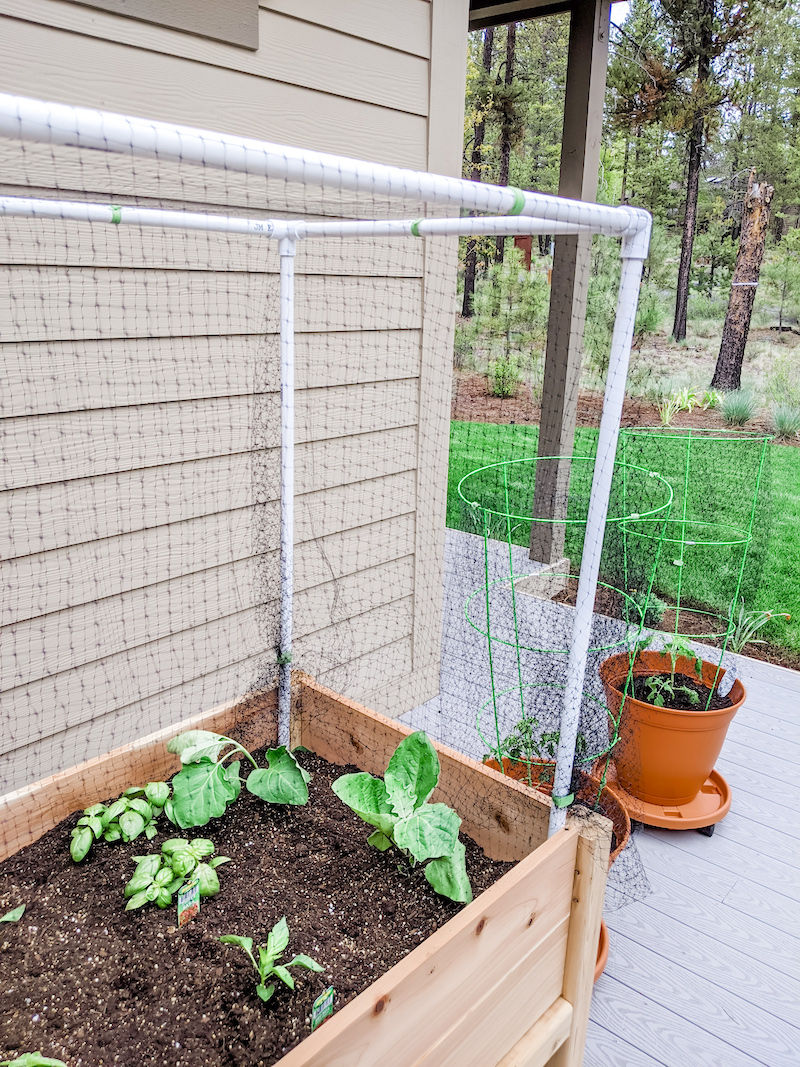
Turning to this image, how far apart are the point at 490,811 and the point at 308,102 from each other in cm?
160

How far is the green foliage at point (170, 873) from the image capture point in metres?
1.12

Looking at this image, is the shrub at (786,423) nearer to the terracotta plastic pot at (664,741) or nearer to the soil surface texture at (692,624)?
the soil surface texture at (692,624)

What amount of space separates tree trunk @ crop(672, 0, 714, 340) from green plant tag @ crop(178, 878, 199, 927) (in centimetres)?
773

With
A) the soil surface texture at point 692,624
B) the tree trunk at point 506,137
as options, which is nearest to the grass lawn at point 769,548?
the soil surface texture at point 692,624

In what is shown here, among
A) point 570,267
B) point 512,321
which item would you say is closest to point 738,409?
point 512,321

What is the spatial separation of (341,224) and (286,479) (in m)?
0.49

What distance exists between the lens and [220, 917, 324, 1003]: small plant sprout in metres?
0.97

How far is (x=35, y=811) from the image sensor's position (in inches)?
49.3

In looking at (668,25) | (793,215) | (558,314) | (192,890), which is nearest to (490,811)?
(192,890)

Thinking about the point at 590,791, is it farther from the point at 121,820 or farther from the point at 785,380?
the point at 785,380

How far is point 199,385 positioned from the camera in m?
1.69

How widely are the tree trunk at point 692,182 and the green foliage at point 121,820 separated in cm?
760

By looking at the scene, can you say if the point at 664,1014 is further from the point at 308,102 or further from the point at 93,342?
the point at 308,102

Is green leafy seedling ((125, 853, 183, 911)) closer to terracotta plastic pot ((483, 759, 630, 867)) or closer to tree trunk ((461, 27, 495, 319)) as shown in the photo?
terracotta plastic pot ((483, 759, 630, 867))
